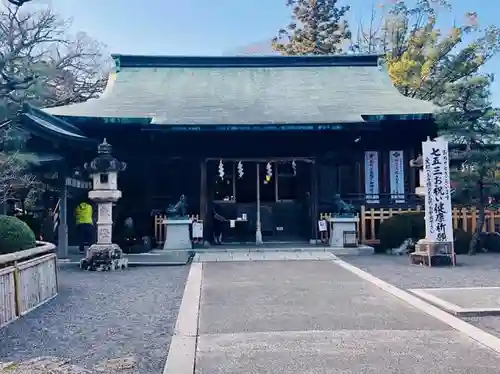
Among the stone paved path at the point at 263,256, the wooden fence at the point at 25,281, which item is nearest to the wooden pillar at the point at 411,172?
the stone paved path at the point at 263,256

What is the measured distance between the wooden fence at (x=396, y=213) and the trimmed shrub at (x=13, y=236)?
958 centimetres

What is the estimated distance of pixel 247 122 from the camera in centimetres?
1453

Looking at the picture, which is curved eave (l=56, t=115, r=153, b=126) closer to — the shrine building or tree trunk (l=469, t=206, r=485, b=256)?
the shrine building

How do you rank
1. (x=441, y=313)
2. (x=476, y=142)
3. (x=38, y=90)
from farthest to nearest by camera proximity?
1. (x=476, y=142)
2. (x=38, y=90)
3. (x=441, y=313)

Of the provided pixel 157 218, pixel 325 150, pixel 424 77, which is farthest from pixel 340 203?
pixel 424 77

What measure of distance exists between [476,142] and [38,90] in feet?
33.9

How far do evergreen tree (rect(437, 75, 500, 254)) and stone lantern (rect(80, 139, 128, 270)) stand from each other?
8.30 meters

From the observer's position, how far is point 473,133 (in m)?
12.3

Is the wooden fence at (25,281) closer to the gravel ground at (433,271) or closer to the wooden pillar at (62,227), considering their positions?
the wooden pillar at (62,227)

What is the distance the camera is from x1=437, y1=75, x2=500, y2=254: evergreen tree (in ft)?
39.9

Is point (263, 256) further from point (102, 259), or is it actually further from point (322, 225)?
point (102, 259)

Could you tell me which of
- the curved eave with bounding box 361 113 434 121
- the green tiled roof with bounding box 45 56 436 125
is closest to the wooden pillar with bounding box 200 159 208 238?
the green tiled roof with bounding box 45 56 436 125

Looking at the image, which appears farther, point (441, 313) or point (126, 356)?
point (441, 313)

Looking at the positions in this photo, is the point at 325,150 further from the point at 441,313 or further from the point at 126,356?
the point at 126,356
